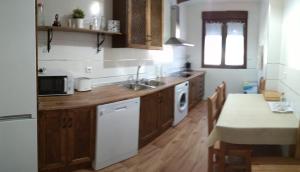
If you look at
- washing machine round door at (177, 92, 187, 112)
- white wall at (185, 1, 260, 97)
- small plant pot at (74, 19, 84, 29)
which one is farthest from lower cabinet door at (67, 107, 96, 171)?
white wall at (185, 1, 260, 97)

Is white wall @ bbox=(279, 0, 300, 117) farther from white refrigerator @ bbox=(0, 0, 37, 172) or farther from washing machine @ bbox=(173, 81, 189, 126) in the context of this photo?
white refrigerator @ bbox=(0, 0, 37, 172)

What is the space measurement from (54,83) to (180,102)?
2671mm

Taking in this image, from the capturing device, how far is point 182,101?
5.21 meters

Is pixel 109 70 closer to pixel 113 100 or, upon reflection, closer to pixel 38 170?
pixel 113 100

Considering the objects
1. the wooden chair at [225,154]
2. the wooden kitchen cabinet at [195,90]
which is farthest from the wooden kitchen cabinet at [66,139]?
the wooden kitchen cabinet at [195,90]

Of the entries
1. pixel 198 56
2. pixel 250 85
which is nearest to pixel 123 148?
pixel 250 85

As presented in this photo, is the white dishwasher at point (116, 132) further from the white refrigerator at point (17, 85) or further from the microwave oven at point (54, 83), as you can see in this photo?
the white refrigerator at point (17, 85)

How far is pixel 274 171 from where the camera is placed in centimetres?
191

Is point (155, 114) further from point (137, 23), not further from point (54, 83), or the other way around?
point (54, 83)

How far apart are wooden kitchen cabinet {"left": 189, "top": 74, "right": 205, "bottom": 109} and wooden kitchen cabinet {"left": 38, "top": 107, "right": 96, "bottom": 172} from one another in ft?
11.0

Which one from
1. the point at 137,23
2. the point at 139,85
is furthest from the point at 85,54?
the point at 139,85

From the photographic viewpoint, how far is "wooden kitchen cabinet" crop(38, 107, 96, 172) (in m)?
2.53

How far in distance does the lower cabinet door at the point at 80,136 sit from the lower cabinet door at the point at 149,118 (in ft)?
2.80

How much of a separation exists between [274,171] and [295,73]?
1.17 meters
